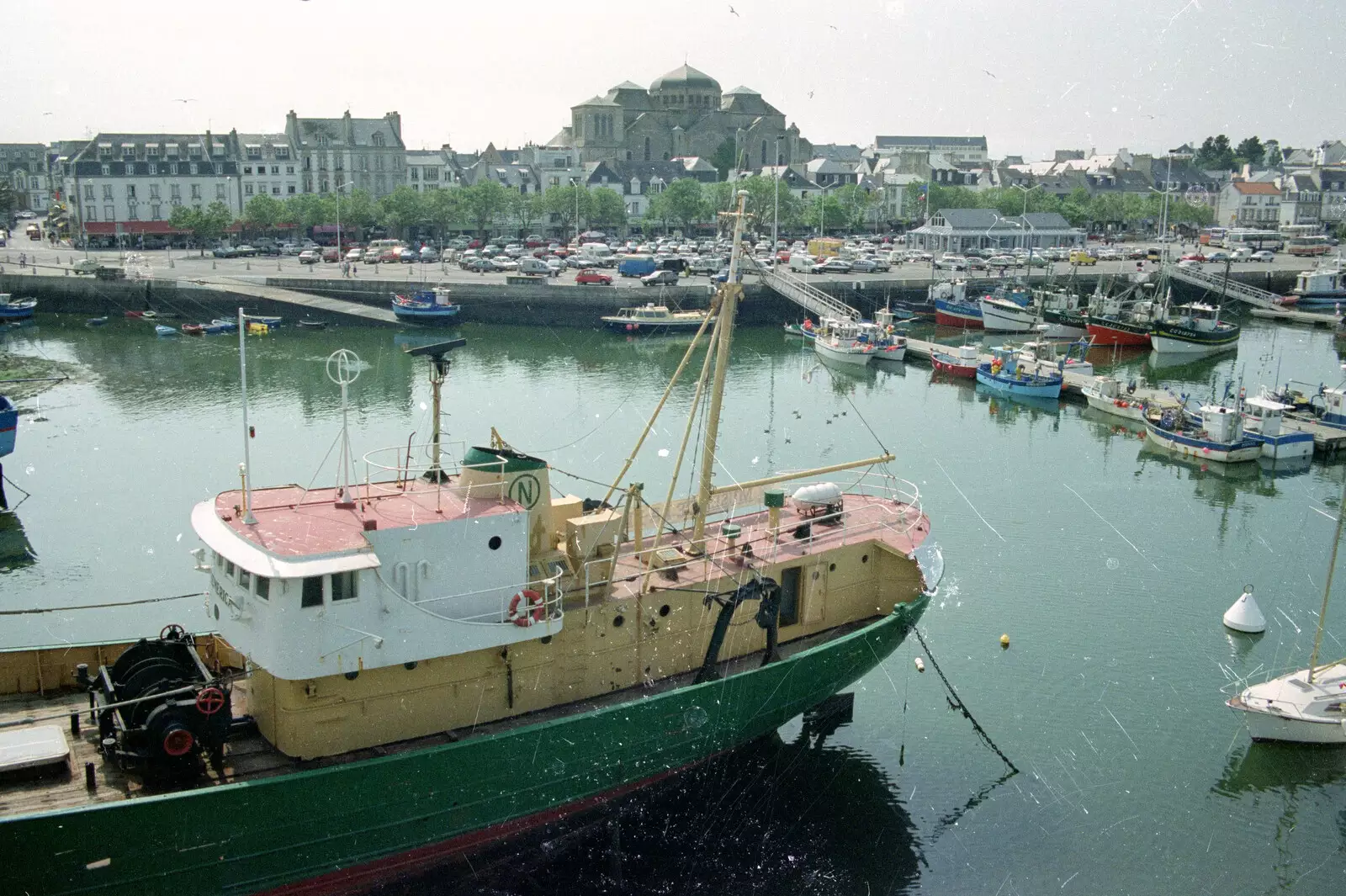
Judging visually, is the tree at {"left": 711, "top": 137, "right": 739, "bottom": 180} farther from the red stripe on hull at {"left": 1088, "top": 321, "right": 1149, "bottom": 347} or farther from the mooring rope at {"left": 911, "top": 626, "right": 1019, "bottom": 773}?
the mooring rope at {"left": 911, "top": 626, "right": 1019, "bottom": 773}

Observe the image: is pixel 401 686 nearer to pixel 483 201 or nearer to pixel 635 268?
pixel 635 268

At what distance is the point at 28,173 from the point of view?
118688 millimetres

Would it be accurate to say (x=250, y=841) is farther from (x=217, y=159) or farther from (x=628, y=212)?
(x=628, y=212)

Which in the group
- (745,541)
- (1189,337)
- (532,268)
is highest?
(532,268)

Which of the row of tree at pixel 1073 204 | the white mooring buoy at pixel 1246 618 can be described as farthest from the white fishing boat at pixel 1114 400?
the row of tree at pixel 1073 204

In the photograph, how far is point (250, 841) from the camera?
10.1m

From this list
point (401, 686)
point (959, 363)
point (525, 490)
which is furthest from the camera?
point (959, 363)

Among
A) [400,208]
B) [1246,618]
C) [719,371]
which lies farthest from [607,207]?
[719,371]

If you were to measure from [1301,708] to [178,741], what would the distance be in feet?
43.7

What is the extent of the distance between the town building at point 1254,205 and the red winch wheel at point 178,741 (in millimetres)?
112584

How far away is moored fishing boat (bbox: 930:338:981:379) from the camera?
4072 cm

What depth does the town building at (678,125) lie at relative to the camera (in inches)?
4193

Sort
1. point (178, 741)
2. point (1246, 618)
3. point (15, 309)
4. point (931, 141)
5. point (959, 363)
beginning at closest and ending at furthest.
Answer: point (178, 741), point (1246, 618), point (959, 363), point (15, 309), point (931, 141)

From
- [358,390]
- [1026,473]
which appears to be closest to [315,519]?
[1026,473]
